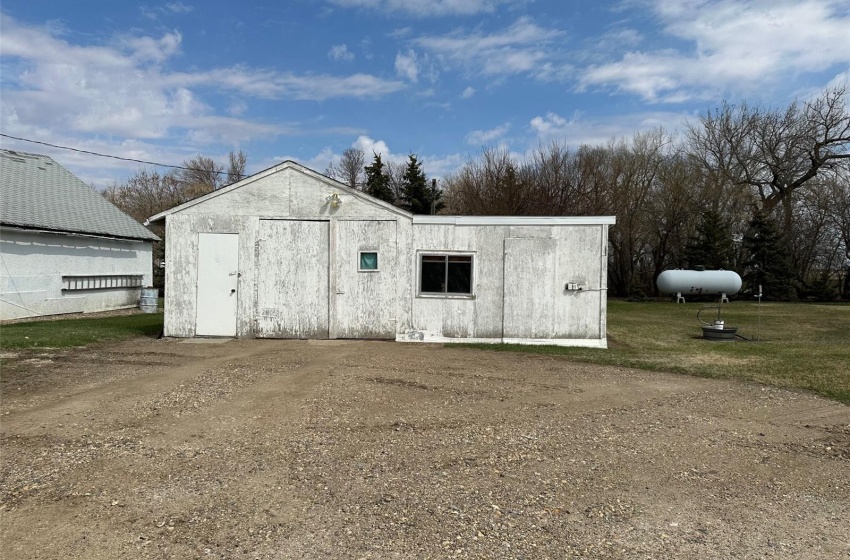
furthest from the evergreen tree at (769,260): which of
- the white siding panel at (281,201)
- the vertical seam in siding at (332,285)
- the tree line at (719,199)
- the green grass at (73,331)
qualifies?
the green grass at (73,331)

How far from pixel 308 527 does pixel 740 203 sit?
32.1 m

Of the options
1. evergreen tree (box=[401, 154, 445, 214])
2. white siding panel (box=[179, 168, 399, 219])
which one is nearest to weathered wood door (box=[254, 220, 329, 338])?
white siding panel (box=[179, 168, 399, 219])

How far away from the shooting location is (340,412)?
5859 millimetres

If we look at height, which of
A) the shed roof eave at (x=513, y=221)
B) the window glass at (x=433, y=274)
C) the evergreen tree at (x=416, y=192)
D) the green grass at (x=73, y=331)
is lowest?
the green grass at (x=73, y=331)

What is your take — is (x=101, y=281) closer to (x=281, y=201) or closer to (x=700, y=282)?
A: (x=281, y=201)

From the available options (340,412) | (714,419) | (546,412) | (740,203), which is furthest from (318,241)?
(740,203)

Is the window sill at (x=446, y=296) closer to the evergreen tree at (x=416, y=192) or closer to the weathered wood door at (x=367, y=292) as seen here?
the weathered wood door at (x=367, y=292)

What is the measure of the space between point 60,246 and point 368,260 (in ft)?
35.0

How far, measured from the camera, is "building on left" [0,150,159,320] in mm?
14617

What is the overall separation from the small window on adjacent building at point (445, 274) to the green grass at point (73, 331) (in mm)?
6278

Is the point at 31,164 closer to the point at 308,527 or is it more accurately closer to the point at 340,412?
the point at 340,412

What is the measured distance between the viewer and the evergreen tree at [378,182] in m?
34.0

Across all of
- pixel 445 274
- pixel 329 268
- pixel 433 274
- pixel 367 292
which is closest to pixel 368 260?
pixel 367 292

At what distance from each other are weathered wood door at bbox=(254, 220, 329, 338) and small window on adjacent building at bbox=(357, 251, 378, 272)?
0.76m
